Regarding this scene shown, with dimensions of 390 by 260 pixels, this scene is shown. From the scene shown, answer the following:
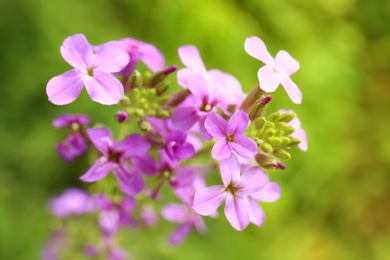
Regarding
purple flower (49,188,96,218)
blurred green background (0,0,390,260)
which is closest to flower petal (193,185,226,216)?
purple flower (49,188,96,218)

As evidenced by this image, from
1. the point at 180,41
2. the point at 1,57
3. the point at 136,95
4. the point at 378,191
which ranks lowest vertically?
the point at 1,57

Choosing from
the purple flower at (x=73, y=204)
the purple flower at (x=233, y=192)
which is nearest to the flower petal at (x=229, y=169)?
the purple flower at (x=233, y=192)

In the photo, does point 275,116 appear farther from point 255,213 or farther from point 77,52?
point 77,52

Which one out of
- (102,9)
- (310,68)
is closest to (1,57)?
→ (102,9)

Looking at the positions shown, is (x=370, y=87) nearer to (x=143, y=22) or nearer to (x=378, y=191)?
(x=378, y=191)

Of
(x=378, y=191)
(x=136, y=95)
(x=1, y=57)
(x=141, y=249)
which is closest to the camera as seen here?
(x=136, y=95)

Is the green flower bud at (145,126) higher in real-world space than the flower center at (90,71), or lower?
lower

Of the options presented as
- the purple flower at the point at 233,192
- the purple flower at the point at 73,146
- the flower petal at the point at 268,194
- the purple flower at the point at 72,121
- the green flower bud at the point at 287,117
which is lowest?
the purple flower at the point at 73,146

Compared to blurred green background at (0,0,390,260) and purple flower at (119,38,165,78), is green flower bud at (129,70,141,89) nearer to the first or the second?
purple flower at (119,38,165,78)

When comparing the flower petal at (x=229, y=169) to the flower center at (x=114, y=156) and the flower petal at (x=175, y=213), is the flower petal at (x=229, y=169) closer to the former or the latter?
the flower center at (x=114, y=156)
